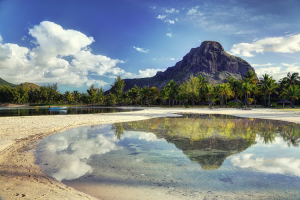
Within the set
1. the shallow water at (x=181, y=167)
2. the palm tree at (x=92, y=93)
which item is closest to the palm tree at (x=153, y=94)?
the palm tree at (x=92, y=93)

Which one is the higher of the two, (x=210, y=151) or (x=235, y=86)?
(x=235, y=86)

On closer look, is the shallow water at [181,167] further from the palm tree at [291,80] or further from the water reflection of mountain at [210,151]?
the palm tree at [291,80]

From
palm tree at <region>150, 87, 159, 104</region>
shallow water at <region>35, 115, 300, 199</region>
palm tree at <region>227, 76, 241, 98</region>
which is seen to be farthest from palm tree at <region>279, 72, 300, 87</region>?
shallow water at <region>35, 115, 300, 199</region>

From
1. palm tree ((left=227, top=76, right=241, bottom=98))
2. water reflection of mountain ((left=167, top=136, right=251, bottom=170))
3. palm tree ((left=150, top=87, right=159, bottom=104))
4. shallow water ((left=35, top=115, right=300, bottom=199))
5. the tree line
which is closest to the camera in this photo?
shallow water ((left=35, top=115, right=300, bottom=199))

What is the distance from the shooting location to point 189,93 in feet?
212

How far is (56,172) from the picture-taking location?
565 centimetres

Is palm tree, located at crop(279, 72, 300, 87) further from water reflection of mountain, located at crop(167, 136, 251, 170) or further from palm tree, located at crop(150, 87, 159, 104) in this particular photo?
water reflection of mountain, located at crop(167, 136, 251, 170)

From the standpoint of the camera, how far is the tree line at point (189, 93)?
6131cm

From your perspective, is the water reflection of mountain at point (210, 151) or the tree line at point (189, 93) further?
the tree line at point (189, 93)

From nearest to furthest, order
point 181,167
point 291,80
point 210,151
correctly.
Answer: point 181,167, point 210,151, point 291,80

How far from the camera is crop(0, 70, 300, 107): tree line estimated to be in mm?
61312

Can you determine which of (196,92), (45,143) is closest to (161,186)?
(45,143)

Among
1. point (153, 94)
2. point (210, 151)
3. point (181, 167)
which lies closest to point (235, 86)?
point (153, 94)

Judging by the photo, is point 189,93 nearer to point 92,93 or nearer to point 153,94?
point 153,94
